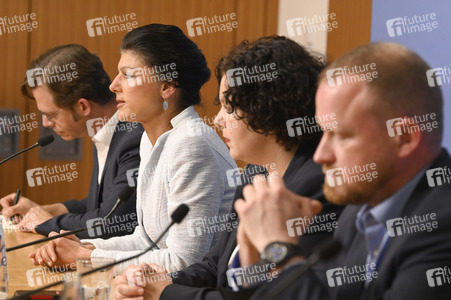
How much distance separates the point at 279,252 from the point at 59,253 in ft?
3.51

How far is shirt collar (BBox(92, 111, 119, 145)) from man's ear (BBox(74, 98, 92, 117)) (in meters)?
0.21

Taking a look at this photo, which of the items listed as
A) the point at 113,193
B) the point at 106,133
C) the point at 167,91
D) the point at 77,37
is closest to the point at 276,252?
the point at 167,91

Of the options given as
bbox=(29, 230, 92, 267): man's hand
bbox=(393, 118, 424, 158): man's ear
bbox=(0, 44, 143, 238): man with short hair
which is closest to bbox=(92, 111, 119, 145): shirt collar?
bbox=(0, 44, 143, 238): man with short hair

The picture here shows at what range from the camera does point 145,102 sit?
7.43ft

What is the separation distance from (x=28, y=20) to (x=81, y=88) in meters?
1.23

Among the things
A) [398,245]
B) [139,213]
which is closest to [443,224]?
[398,245]

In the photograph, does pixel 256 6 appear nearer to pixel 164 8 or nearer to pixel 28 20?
pixel 164 8

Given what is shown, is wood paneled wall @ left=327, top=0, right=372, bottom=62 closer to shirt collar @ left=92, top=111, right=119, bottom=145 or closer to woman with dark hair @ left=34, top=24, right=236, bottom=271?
shirt collar @ left=92, top=111, right=119, bottom=145

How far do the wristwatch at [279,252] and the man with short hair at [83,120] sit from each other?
5.11ft

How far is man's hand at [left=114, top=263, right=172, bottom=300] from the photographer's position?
5.41 ft

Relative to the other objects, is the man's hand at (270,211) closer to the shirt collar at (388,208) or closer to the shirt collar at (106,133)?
the shirt collar at (388,208)

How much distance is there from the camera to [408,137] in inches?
45.4

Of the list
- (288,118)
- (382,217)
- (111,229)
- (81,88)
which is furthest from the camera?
(81,88)

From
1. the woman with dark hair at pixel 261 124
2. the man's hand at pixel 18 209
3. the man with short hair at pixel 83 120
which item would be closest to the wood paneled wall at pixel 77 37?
the man with short hair at pixel 83 120
